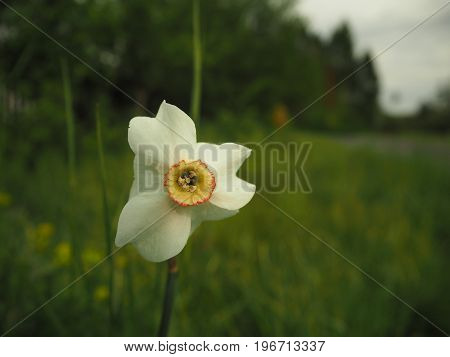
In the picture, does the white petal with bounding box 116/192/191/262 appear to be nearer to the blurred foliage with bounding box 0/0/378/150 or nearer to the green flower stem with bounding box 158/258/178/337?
the green flower stem with bounding box 158/258/178/337

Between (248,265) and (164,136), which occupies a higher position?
(164,136)

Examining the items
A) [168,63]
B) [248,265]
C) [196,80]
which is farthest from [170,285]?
[168,63]

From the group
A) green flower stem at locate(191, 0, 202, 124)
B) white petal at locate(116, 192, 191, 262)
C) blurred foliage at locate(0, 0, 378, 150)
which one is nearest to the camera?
white petal at locate(116, 192, 191, 262)

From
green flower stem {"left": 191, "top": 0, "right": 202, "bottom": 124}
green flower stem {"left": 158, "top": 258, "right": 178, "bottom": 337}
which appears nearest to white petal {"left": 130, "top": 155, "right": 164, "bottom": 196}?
green flower stem {"left": 158, "top": 258, "right": 178, "bottom": 337}

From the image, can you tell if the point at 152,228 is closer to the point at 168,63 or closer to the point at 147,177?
the point at 147,177

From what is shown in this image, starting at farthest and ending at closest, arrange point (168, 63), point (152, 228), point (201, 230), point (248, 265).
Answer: point (168, 63), point (201, 230), point (248, 265), point (152, 228)

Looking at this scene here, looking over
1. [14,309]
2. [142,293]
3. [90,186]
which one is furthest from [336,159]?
[14,309]

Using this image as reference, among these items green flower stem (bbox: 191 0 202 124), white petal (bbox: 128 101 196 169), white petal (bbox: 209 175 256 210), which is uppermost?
green flower stem (bbox: 191 0 202 124)

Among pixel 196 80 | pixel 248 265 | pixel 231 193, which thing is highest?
pixel 196 80
